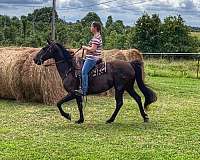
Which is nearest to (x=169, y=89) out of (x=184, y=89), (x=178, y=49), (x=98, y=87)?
(x=184, y=89)

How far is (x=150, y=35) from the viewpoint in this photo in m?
38.0

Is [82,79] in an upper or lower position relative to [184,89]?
upper

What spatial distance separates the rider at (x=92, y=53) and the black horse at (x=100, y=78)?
17 centimetres

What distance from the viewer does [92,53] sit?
32.9ft

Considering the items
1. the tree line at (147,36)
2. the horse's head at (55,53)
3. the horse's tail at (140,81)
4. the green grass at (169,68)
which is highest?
the horse's head at (55,53)

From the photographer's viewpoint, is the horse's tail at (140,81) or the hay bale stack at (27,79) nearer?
the horse's tail at (140,81)

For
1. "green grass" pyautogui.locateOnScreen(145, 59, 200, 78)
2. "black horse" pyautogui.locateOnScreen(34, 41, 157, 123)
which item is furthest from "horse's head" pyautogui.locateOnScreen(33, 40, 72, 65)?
"green grass" pyautogui.locateOnScreen(145, 59, 200, 78)

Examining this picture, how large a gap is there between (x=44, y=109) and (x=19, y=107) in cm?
92

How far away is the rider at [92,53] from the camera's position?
9.91 m

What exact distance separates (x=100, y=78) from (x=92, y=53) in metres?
0.64

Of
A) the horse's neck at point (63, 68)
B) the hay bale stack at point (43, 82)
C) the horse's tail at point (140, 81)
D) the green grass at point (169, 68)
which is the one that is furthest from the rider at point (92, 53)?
the green grass at point (169, 68)

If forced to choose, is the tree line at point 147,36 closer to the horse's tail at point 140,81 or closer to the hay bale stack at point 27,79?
the hay bale stack at point 27,79

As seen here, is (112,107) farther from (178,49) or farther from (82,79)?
(178,49)

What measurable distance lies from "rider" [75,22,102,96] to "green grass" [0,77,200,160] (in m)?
0.89
